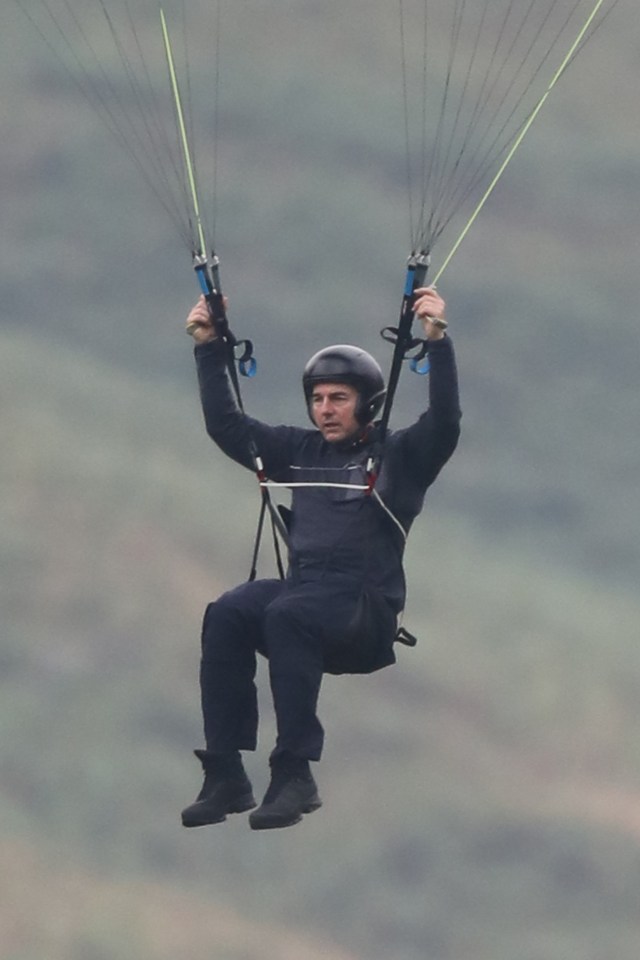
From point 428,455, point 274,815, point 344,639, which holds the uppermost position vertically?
point 428,455

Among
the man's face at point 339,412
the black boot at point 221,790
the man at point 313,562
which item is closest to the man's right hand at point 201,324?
the man at point 313,562

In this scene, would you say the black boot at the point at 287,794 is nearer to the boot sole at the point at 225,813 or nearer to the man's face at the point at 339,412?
the boot sole at the point at 225,813

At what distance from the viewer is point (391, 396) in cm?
1366

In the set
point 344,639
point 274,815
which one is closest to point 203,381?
point 344,639

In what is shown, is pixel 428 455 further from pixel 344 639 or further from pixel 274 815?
pixel 274 815

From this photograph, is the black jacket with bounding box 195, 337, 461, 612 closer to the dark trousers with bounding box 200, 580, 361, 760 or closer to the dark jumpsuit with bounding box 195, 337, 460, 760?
the dark jumpsuit with bounding box 195, 337, 460, 760

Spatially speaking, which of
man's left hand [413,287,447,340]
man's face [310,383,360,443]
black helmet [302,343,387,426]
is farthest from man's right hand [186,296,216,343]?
man's left hand [413,287,447,340]

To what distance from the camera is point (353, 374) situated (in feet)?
46.5

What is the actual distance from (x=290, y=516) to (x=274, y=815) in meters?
1.91

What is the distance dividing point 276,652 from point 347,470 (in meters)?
1.28

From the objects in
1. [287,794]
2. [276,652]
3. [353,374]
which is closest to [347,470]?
[353,374]

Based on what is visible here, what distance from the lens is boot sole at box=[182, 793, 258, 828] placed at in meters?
13.7

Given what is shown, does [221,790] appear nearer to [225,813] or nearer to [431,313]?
[225,813]

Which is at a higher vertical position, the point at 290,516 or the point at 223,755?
the point at 290,516
